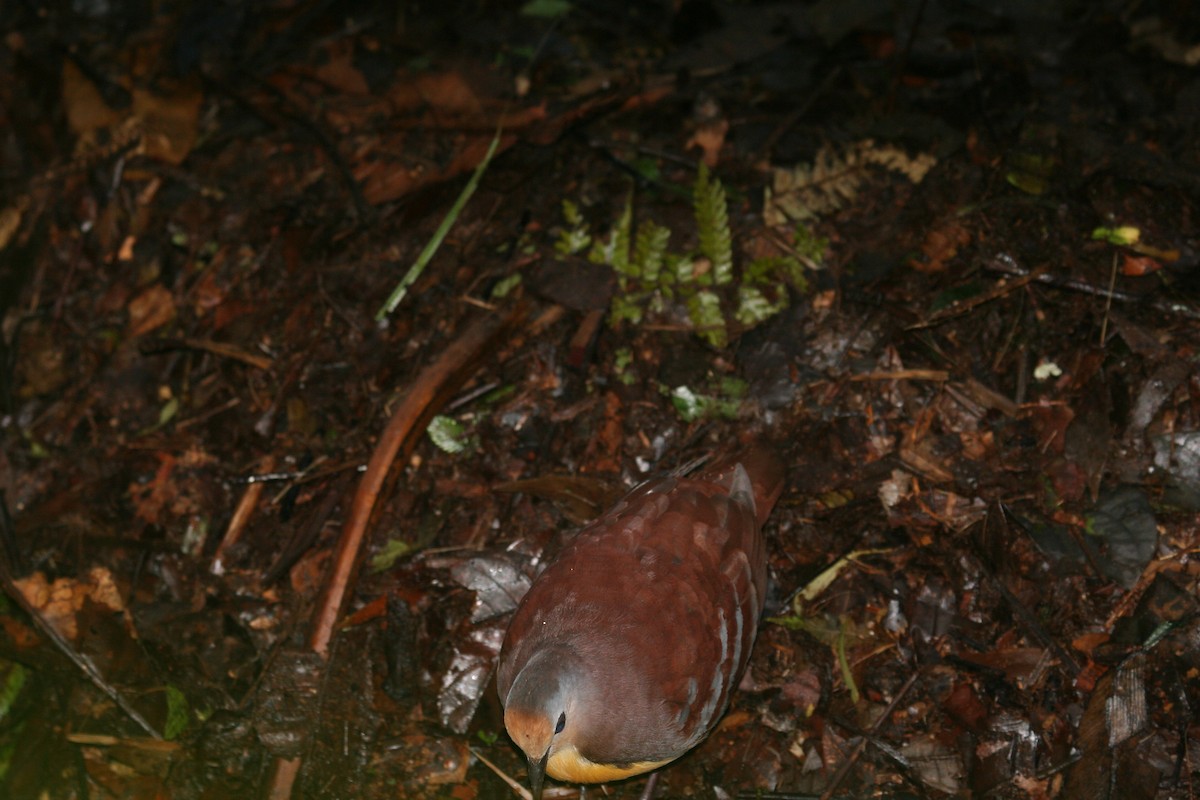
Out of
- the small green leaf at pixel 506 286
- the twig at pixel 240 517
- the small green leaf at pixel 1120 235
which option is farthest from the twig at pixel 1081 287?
the twig at pixel 240 517

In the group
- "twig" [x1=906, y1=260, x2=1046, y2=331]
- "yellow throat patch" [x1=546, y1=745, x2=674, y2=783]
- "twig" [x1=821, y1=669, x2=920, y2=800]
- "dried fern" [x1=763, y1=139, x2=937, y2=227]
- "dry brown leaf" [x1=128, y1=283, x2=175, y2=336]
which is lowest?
"twig" [x1=821, y1=669, x2=920, y2=800]

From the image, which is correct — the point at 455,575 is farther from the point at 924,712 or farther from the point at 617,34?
the point at 617,34

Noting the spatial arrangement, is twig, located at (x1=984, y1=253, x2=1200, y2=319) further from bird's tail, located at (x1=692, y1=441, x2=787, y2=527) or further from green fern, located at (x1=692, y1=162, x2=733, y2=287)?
bird's tail, located at (x1=692, y1=441, x2=787, y2=527)

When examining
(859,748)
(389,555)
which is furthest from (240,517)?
(859,748)

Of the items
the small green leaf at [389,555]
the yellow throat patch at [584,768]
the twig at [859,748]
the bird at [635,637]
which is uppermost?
the bird at [635,637]

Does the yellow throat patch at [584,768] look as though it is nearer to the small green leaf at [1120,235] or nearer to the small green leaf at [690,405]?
the small green leaf at [690,405]

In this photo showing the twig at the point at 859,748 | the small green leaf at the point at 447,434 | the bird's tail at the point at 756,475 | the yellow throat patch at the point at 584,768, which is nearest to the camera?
the yellow throat patch at the point at 584,768

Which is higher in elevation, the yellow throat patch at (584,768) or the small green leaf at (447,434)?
the small green leaf at (447,434)

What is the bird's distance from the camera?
11.3 feet

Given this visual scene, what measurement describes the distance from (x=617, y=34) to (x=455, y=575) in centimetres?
385

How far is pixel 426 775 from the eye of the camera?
4.08 meters

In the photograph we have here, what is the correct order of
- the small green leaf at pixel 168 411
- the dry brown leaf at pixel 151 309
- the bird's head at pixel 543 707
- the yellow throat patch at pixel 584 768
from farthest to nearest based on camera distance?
the dry brown leaf at pixel 151 309 → the small green leaf at pixel 168 411 → the yellow throat patch at pixel 584 768 → the bird's head at pixel 543 707

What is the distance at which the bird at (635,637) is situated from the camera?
11.3 ft

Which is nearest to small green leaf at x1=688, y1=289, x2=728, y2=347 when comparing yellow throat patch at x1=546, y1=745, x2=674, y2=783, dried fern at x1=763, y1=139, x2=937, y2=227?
dried fern at x1=763, y1=139, x2=937, y2=227
